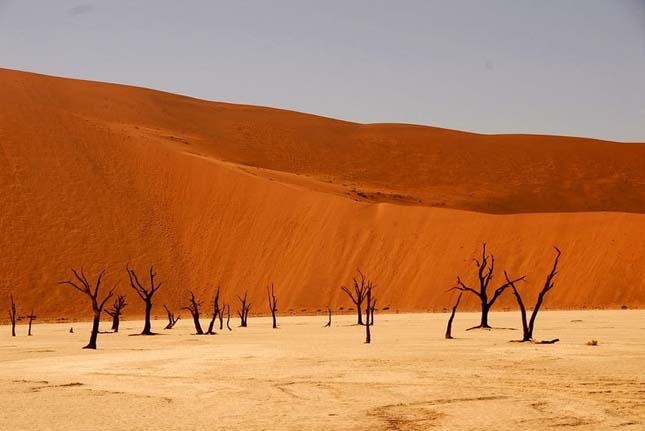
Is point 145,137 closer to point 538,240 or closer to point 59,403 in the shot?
point 538,240

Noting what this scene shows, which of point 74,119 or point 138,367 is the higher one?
point 74,119

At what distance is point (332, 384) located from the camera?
58.7ft

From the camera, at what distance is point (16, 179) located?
68.4 meters

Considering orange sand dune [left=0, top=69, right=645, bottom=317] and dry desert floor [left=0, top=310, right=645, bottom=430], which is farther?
orange sand dune [left=0, top=69, right=645, bottom=317]

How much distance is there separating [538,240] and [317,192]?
17540 millimetres

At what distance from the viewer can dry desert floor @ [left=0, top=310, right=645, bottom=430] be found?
13.6 meters

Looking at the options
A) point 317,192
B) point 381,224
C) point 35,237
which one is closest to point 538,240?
point 381,224

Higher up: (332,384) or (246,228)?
(246,228)

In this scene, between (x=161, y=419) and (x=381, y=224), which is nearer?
(x=161, y=419)

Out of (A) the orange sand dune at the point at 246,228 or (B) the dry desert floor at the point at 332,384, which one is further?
(A) the orange sand dune at the point at 246,228

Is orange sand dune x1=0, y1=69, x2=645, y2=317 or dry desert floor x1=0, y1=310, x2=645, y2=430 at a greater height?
orange sand dune x1=0, y1=69, x2=645, y2=317

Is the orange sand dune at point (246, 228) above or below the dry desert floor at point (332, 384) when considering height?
above

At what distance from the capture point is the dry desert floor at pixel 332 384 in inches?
536

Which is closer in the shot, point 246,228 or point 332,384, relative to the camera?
point 332,384
